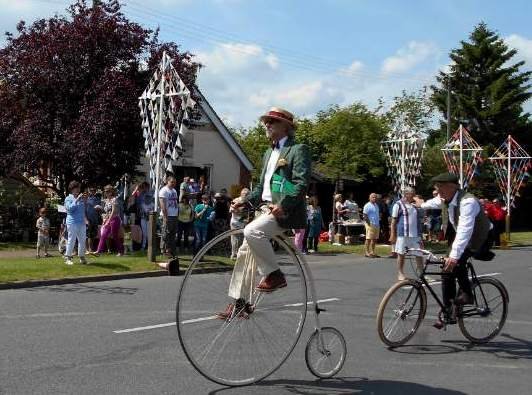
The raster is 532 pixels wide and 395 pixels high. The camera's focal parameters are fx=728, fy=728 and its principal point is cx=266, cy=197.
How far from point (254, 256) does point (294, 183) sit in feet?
2.32

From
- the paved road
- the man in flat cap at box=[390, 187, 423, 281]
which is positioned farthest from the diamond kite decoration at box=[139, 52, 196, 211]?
the paved road

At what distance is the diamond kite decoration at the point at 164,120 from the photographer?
59.9 feet

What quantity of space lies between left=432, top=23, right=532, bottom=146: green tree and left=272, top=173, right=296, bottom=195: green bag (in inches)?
1895

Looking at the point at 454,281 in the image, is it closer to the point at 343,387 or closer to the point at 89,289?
the point at 343,387

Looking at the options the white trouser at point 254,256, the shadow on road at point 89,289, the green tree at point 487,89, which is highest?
the green tree at point 487,89

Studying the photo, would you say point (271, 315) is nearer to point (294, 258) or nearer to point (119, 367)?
point (294, 258)

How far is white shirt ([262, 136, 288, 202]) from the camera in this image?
252 inches

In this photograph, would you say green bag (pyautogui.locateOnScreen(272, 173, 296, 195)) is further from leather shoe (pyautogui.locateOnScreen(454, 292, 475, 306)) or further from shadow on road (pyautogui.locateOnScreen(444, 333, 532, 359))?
shadow on road (pyautogui.locateOnScreen(444, 333, 532, 359))

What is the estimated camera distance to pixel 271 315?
6.38m

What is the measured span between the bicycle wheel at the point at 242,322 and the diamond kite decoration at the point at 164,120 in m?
12.1

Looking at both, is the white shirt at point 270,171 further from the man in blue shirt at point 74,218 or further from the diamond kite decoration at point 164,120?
the diamond kite decoration at point 164,120

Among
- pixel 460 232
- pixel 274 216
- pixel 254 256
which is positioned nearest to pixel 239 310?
pixel 254 256

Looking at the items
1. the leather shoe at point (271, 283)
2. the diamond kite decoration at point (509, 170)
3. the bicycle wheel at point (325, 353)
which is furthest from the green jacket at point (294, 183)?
the diamond kite decoration at point (509, 170)

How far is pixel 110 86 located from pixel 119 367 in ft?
50.9
